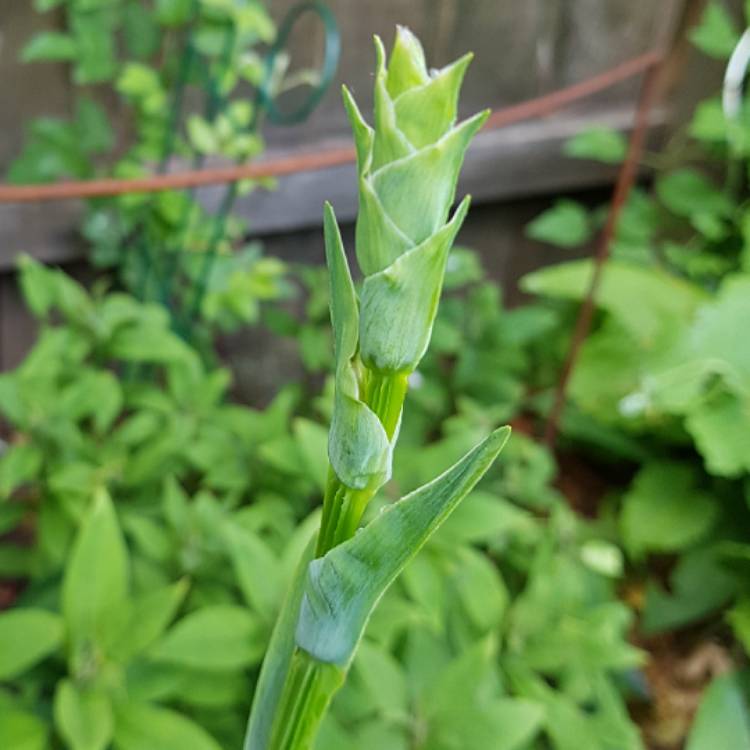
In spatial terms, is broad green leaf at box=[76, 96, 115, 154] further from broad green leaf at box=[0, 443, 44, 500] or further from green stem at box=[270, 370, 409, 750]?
green stem at box=[270, 370, 409, 750]

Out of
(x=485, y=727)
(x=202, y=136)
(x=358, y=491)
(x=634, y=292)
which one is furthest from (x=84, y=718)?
(x=634, y=292)

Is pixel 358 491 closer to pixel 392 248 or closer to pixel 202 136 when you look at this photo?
pixel 392 248

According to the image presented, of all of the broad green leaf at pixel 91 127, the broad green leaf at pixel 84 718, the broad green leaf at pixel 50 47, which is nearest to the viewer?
the broad green leaf at pixel 84 718

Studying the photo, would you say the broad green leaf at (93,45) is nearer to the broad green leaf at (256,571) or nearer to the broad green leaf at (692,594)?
the broad green leaf at (256,571)

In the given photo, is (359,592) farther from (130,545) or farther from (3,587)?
(3,587)

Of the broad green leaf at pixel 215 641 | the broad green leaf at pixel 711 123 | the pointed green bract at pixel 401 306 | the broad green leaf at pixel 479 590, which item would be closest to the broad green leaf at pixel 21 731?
the broad green leaf at pixel 215 641

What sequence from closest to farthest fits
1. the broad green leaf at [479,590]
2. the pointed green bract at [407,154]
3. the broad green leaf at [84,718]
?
the pointed green bract at [407,154] < the broad green leaf at [84,718] < the broad green leaf at [479,590]
